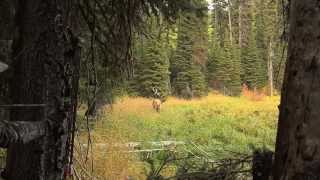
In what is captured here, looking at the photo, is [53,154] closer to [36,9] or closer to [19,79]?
[19,79]

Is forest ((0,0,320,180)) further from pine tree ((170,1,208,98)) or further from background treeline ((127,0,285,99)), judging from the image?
pine tree ((170,1,208,98))

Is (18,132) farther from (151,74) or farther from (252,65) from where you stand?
(252,65)

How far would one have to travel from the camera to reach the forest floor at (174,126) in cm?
1470

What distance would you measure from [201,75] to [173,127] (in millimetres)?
19577

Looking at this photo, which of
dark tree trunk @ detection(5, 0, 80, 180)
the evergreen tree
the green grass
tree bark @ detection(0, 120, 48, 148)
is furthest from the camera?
the evergreen tree

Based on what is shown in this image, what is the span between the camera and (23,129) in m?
2.61

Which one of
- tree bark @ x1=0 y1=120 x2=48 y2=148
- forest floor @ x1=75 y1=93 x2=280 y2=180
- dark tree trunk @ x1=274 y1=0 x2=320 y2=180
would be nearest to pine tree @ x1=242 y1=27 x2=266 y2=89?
forest floor @ x1=75 y1=93 x2=280 y2=180

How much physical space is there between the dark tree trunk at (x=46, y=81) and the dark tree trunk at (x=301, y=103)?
130 centimetres

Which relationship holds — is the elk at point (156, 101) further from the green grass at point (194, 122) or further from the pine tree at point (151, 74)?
the green grass at point (194, 122)

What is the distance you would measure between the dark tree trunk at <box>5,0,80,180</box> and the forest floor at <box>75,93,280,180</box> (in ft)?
30.6

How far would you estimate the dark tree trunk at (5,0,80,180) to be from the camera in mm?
3096

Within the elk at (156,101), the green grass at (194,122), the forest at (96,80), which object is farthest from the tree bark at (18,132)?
the elk at (156,101)

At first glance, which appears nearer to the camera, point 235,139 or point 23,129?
point 23,129

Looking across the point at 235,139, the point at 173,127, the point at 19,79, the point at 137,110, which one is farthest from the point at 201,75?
the point at 19,79
